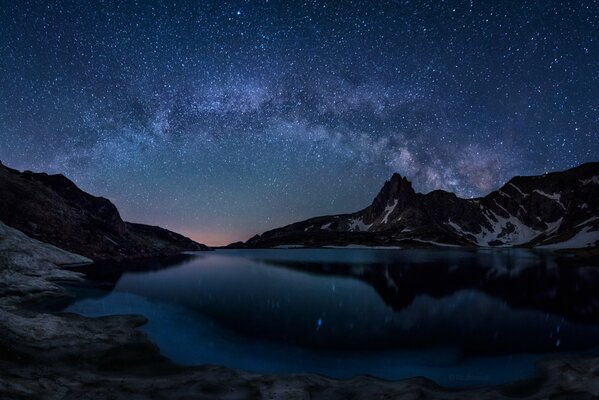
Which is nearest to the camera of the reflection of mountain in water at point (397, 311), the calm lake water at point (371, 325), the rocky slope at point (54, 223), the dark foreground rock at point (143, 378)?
the dark foreground rock at point (143, 378)

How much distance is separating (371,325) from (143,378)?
63.2 feet

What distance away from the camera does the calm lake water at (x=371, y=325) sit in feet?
66.6

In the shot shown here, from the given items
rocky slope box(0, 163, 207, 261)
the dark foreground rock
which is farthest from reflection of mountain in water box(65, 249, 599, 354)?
rocky slope box(0, 163, 207, 261)

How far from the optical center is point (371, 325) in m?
30.0

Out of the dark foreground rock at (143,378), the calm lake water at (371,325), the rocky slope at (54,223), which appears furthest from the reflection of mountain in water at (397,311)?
the rocky slope at (54,223)

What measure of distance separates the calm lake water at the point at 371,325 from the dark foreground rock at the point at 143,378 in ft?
5.78

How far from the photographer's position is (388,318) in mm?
32594

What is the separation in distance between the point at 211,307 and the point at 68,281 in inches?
1047

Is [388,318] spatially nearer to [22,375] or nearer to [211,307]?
[211,307]

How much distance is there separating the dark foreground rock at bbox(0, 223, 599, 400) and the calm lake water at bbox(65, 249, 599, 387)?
176cm

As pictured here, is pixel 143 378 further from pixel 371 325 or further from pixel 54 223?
pixel 54 223

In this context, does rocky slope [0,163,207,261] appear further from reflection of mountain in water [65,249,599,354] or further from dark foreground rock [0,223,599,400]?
dark foreground rock [0,223,599,400]

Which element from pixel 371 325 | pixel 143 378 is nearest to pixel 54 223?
pixel 371 325

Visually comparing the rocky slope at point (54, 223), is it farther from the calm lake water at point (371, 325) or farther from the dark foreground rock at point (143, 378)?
the dark foreground rock at point (143, 378)
